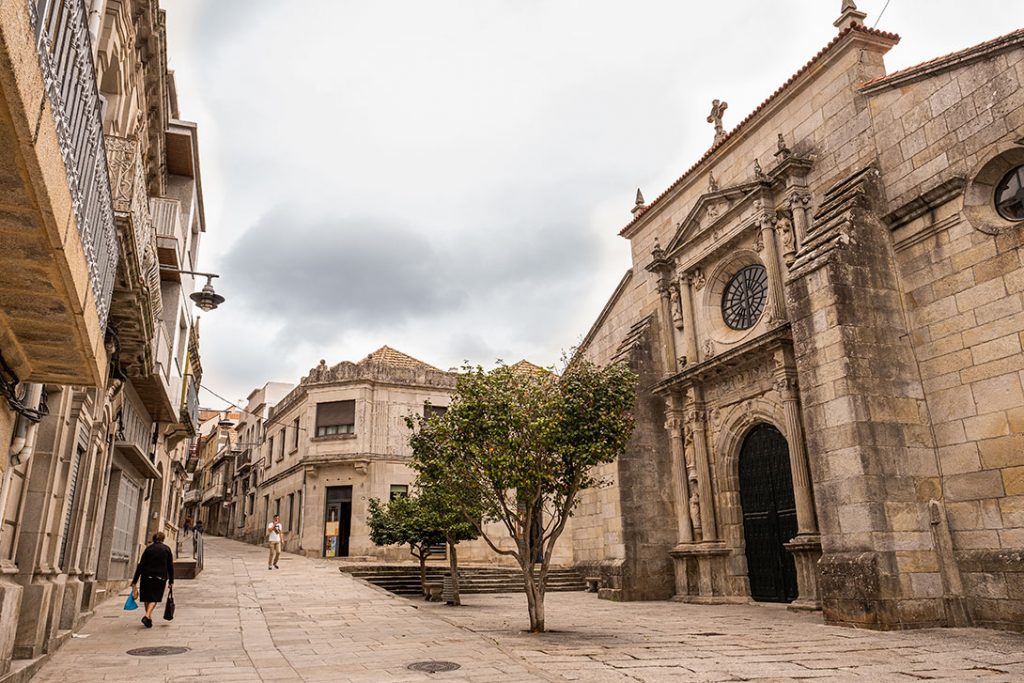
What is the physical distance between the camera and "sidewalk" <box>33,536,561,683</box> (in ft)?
22.7

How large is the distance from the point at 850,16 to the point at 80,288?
13405mm

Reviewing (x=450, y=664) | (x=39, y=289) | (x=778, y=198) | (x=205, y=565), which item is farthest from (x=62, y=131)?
(x=205, y=565)

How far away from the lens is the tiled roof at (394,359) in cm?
3000

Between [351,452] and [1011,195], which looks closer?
[1011,195]

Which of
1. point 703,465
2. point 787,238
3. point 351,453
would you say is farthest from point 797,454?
point 351,453

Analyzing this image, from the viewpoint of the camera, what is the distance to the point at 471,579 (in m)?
19.1

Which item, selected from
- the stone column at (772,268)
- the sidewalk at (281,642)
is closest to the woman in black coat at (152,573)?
the sidewalk at (281,642)

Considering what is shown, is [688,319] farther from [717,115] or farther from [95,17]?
[95,17]

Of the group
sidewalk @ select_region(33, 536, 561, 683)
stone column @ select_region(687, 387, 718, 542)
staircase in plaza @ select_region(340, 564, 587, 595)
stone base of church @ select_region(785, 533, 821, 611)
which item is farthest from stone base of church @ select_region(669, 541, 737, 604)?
sidewalk @ select_region(33, 536, 561, 683)

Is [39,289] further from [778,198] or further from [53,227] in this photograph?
[778,198]

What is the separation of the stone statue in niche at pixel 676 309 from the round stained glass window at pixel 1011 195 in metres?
7.03

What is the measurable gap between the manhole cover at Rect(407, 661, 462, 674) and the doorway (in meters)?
20.4

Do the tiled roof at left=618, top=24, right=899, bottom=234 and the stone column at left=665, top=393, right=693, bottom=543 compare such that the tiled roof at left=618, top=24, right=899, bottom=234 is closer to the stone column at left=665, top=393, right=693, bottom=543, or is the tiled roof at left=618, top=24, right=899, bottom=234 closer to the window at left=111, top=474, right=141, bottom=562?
the stone column at left=665, top=393, right=693, bottom=543

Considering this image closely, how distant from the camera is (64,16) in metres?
3.80
